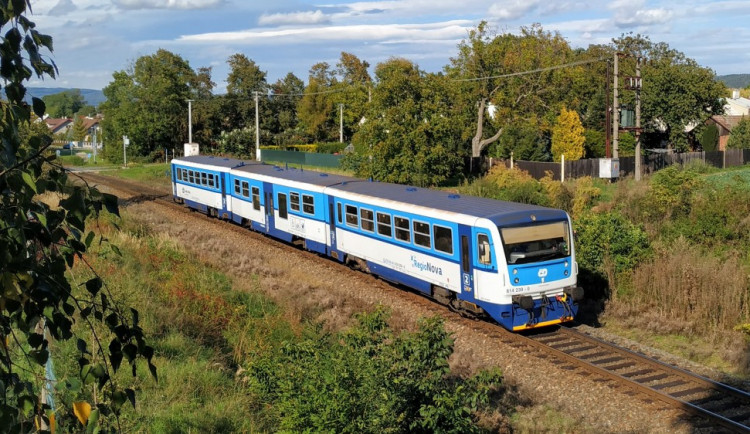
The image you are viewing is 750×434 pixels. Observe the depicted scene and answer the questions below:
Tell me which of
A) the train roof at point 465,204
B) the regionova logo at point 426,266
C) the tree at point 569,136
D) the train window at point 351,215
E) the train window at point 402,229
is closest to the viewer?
the train roof at point 465,204

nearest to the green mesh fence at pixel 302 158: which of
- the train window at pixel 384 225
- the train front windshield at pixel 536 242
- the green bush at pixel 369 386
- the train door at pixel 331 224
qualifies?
the train door at pixel 331 224

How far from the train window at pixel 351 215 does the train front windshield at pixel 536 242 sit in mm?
6018

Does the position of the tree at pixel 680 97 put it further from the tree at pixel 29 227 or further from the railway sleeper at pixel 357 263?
the tree at pixel 29 227

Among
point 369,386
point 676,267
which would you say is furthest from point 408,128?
point 369,386

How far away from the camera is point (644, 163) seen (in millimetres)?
42719

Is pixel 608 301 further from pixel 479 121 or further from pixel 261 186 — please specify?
pixel 479 121

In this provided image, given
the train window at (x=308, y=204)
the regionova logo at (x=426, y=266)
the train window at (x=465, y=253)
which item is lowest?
the regionova logo at (x=426, y=266)

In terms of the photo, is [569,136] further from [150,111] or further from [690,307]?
[150,111]

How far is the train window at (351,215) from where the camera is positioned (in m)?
18.6

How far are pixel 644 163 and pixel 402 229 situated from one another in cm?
3094

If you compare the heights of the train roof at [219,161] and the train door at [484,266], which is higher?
the train roof at [219,161]

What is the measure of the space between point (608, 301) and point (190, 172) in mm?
21593

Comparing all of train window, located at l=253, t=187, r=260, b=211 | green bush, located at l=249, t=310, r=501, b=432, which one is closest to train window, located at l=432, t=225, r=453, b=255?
green bush, located at l=249, t=310, r=501, b=432

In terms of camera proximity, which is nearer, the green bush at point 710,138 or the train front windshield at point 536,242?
the train front windshield at point 536,242
